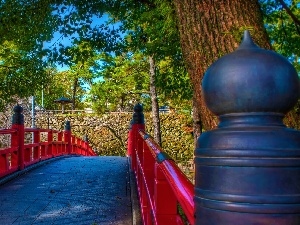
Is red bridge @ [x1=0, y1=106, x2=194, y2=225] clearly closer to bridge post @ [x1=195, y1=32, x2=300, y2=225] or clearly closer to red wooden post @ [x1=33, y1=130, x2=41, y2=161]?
red wooden post @ [x1=33, y1=130, x2=41, y2=161]

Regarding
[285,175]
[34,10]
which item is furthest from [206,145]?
[34,10]

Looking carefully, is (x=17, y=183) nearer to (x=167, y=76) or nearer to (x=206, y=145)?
A: (x=167, y=76)

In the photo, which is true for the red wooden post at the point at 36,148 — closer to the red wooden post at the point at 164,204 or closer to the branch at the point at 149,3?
the branch at the point at 149,3

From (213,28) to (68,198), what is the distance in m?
4.34

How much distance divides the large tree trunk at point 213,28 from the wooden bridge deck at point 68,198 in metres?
2.48

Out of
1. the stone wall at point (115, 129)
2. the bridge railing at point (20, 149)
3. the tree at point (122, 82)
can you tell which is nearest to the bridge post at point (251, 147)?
the bridge railing at point (20, 149)

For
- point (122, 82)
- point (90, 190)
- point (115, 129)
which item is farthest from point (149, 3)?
point (115, 129)

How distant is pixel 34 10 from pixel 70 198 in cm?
559

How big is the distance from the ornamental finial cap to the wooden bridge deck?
4.83 meters

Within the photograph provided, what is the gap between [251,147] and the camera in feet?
3.38

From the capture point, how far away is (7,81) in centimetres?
1812

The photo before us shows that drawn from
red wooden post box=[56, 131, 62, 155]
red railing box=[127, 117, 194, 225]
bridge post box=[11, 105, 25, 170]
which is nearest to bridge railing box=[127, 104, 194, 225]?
red railing box=[127, 117, 194, 225]

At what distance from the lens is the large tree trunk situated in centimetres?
417

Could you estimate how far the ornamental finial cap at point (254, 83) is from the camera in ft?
3.45
